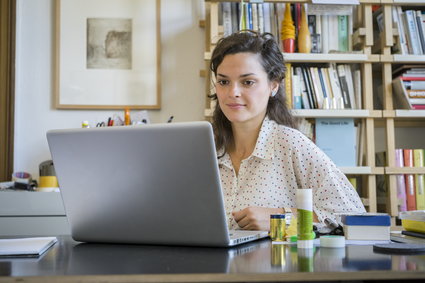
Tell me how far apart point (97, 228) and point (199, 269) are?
1.29 feet

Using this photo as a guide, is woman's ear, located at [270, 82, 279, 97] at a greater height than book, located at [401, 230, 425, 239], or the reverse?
woman's ear, located at [270, 82, 279, 97]

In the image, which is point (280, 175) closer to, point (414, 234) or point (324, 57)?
point (414, 234)

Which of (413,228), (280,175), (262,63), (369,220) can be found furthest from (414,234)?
(262,63)

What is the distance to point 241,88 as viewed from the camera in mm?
1537

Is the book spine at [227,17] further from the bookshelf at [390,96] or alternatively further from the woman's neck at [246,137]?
the woman's neck at [246,137]

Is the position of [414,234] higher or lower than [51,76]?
lower

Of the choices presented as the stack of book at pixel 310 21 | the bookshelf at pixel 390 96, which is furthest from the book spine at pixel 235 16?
the bookshelf at pixel 390 96

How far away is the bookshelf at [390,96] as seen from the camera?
2.39 metres

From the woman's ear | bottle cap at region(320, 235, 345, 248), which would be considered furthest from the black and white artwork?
bottle cap at region(320, 235, 345, 248)

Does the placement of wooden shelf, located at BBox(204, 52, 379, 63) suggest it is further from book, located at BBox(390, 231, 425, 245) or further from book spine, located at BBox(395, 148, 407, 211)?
book, located at BBox(390, 231, 425, 245)

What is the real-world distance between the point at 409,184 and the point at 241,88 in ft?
4.34

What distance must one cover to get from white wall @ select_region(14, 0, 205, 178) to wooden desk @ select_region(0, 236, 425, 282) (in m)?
1.82

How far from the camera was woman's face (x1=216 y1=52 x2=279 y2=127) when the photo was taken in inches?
60.5

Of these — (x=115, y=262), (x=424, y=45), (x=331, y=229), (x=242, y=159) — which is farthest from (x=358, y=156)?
(x=115, y=262)
